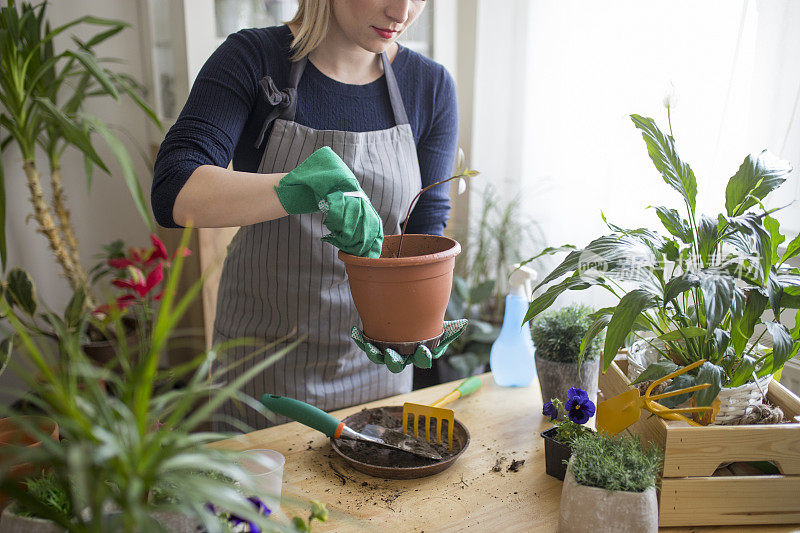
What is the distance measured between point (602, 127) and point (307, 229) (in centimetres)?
107

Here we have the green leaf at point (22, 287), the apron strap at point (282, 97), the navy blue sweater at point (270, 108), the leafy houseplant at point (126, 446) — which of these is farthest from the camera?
the green leaf at point (22, 287)

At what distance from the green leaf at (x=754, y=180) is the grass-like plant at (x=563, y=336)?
32 centimetres

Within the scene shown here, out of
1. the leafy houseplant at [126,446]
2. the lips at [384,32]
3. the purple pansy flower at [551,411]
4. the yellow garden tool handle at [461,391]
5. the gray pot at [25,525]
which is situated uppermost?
the lips at [384,32]

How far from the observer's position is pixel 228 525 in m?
0.63

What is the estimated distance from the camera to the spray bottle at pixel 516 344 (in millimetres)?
1272

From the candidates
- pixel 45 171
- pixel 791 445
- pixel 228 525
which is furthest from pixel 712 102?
Result: pixel 45 171

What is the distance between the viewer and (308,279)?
1.32m

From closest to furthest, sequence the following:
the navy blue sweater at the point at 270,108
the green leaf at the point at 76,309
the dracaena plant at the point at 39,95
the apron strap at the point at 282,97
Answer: the navy blue sweater at the point at 270,108, the apron strap at the point at 282,97, the dracaena plant at the point at 39,95, the green leaf at the point at 76,309

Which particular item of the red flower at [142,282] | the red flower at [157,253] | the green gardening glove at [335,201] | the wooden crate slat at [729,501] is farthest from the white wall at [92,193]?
the wooden crate slat at [729,501]

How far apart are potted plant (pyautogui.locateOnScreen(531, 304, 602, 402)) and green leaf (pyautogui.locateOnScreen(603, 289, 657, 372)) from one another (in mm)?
262

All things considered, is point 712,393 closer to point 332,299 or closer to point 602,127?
point 332,299

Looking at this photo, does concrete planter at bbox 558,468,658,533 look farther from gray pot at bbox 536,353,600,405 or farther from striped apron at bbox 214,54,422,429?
striped apron at bbox 214,54,422,429

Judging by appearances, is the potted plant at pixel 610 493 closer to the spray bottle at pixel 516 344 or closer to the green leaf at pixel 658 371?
the green leaf at pixel 658 371

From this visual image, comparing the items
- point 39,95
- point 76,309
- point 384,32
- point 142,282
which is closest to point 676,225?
point 384,32
